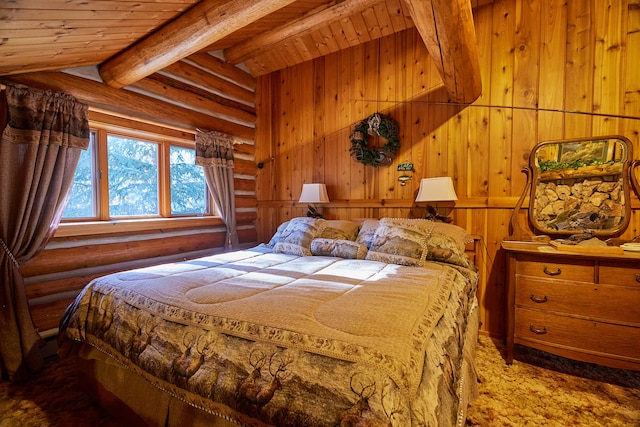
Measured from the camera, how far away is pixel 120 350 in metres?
1.52

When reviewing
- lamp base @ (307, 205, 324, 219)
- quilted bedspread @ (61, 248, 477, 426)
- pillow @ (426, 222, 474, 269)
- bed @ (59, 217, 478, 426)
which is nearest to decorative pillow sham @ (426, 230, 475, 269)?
pillow @ (426, 222, 474, 269)

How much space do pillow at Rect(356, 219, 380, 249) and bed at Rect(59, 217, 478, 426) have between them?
50 centimetres

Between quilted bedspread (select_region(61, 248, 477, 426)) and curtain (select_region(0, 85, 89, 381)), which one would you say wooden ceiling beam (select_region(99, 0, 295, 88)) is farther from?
quilted bedspread (select_region(61, 248, 477, 426))

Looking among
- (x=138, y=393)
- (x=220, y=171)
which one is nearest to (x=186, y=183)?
(x=220, y=171)

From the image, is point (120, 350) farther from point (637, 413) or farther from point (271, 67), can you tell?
point (271, 67)

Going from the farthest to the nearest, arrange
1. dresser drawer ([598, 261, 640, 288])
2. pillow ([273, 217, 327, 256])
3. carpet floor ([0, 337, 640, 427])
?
pillow ([273, 217, 327, 256]), dresser drawer ([598, 261, 640, 288]), carpet floor ([0, 337, 640, 427])

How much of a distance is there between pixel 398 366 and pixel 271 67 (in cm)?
408

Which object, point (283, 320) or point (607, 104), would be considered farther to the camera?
A: point (607, 104)

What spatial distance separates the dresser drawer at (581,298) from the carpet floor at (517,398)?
497 mm

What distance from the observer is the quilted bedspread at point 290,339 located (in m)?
0.94

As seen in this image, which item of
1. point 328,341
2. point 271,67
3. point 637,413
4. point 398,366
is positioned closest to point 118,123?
point 271,67

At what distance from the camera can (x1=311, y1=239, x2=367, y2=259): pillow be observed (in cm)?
Answer: 258

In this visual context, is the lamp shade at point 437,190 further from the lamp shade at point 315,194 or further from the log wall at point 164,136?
the log wall at point 164,136

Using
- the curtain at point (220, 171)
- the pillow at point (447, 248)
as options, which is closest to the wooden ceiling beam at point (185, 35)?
the curtain at point (220, 171)
